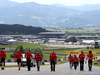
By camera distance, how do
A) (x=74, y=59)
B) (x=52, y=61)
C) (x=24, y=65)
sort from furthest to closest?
(x=24, y=65) → (x=74, y=59) → (x=52, y=61)

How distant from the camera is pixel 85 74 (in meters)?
26.0

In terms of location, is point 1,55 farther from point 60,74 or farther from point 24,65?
point 24,65

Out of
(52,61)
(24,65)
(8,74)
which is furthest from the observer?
(24,65)

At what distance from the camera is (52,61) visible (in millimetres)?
29156

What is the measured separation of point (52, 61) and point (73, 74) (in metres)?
3.52

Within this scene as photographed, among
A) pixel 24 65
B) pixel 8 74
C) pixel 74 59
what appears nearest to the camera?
pixel 8 74

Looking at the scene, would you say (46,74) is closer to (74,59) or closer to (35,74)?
(35,74)

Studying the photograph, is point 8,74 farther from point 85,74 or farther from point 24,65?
point 24,65

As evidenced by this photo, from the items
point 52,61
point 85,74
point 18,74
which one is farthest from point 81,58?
point 18,74

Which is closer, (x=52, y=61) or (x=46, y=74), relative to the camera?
(x=46, y=74)

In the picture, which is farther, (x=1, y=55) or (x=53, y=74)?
(x=1, y=55)

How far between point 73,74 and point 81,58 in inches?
220

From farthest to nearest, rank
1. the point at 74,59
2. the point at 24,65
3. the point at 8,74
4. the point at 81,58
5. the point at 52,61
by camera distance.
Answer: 1. the point at 24,65
2. the point at 74,59
3. the point at 81,58
4. the point at 52,61
5. the point at 8,74

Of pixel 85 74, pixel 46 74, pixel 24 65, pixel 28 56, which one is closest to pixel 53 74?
pixel 46 74
